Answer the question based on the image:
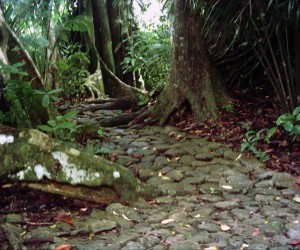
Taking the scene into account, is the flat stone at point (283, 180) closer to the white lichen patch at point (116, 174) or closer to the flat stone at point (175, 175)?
the flat stone at point (175, 175)

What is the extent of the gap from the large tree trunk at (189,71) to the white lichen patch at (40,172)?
3.11m

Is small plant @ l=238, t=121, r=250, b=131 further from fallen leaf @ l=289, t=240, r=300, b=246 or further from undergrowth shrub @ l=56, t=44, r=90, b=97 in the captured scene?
undergrowth shrub @ l=56, t=44, r=90, b=97

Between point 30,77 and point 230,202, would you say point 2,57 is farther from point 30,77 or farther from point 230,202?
point 230,202

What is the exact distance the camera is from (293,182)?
4.02m

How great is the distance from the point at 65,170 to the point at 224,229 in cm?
132

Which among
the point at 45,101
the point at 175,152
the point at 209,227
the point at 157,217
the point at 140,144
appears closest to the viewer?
the point at 209,227

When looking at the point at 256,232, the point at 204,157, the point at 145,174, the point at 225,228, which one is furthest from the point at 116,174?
the point at 204,157

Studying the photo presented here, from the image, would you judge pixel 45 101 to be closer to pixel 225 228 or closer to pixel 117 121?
pixel 225 228

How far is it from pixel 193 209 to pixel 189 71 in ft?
10.1

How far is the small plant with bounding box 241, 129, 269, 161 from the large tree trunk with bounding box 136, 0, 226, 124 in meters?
0.97

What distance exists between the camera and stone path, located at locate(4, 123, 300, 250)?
8.92ft

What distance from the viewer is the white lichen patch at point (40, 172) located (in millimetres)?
3211

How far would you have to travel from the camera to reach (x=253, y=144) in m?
4.90

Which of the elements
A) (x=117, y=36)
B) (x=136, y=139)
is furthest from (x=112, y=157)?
(x=117, y=36)
